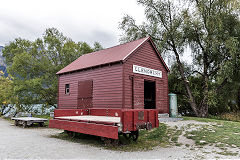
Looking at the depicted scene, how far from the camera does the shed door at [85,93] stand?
13683mm

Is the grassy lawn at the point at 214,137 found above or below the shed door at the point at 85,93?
below

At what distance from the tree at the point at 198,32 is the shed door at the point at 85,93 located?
25.8 feet

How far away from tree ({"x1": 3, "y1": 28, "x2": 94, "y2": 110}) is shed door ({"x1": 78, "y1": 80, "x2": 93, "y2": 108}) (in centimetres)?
744

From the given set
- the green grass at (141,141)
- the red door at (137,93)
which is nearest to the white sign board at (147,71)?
the red door at (137,93)

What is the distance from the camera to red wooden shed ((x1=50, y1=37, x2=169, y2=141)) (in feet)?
38.9

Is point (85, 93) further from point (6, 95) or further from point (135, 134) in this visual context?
point (6, 95)

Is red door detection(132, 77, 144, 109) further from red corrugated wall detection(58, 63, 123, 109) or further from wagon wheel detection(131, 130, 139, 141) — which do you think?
wagon wheel detection(131, 130, 139, 141)

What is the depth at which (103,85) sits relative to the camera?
42.1ft

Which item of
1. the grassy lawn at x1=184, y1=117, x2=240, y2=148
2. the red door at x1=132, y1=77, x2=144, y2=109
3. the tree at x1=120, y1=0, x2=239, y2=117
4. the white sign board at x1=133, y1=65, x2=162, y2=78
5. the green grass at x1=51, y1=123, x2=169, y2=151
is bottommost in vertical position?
the green grass at x1=51, y1=123, x2=169, y2=151

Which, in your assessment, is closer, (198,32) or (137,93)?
(137,93)

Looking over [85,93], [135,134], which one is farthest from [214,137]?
[85,93]

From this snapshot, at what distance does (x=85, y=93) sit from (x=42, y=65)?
32.9ft

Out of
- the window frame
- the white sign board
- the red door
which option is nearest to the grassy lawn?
the red door

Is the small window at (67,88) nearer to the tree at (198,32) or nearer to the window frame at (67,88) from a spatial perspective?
the window frame at (67,88)
